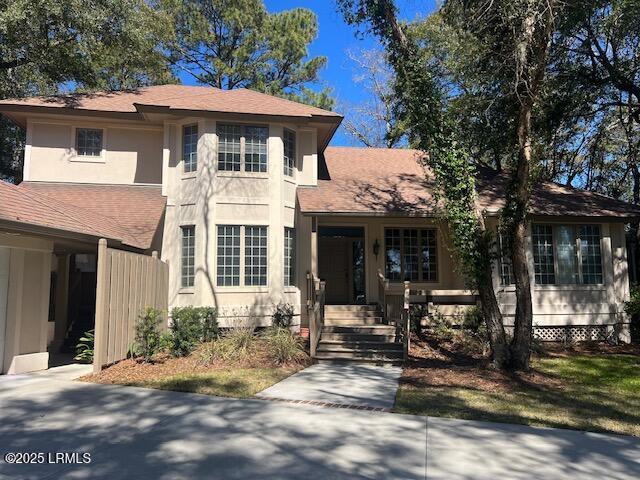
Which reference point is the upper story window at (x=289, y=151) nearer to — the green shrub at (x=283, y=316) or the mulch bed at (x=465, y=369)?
the green shrub at (x=283, y=316)

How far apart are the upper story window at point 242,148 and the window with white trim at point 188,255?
6.43 ft

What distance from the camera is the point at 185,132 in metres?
14.5

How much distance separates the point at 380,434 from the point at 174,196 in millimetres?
10204

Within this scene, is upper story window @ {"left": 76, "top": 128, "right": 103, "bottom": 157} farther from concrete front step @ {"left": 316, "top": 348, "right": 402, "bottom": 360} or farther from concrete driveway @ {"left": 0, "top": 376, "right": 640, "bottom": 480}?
concrete driveway @ {"left": 0, "top": 376, "right": 640, "bottom": 480}

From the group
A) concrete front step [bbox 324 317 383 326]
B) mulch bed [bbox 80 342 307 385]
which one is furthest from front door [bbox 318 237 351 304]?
mulch bed [bbox 80 342 307 385]

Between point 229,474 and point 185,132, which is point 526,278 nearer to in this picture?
point 229,474

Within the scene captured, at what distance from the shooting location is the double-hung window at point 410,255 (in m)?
15.9

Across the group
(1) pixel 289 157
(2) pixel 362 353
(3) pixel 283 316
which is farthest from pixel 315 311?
(1) pixel 289 157

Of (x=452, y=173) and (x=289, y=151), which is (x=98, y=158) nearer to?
(x=289, y=151)

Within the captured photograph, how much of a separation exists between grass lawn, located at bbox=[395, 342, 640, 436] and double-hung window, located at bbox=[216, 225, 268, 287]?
4.72 meters

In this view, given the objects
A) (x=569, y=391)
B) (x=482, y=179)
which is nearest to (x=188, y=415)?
(x=569, y=391)

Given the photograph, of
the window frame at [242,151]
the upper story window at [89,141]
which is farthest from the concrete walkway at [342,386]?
the upper story window at [89,141]

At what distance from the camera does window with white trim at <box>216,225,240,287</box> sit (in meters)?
13.7

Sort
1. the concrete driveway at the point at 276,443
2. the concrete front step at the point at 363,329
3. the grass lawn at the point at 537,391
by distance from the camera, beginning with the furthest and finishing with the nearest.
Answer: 1. the concrete front step at the point at 363,329
2. the grass lawn at the point at 537,391
3. the concrete driveway at the point at 276,443
